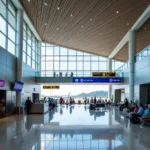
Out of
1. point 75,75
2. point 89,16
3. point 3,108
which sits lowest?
point 3,108

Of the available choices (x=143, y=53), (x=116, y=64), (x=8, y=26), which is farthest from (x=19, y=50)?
(x=116, y=64)

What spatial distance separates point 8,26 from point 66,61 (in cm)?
2286

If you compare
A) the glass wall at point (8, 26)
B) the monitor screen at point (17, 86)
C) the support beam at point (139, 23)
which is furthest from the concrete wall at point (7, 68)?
the support beam at point (139, 23)

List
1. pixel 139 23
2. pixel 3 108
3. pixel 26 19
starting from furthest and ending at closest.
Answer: pixel 26 19 < pixel 139 23 < pixel 3 108

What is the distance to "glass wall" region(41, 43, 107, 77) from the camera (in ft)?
142

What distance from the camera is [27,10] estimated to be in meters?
24.0

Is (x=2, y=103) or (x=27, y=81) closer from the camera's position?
(x=2, y=103)

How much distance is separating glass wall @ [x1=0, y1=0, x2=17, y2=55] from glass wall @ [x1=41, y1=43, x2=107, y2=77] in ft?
64.2

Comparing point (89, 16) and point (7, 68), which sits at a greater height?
point (89, 16)

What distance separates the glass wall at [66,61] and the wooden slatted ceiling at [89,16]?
11.2 m

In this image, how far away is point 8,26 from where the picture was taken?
21594mm

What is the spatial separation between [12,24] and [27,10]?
2.29 m

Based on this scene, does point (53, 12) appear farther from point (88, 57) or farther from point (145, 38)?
point (88, 57)

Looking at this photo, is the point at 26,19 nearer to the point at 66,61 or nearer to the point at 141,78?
the point at 141,78
